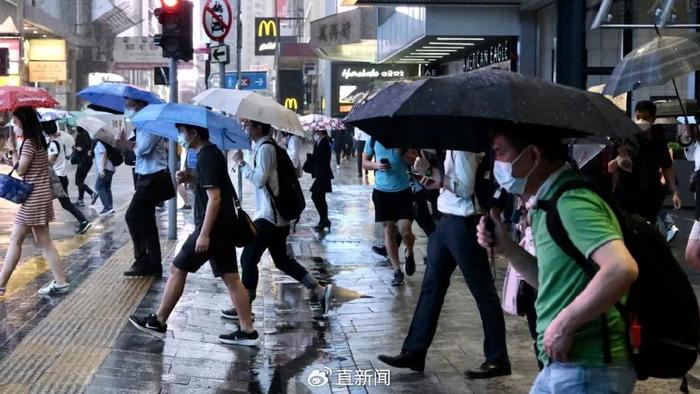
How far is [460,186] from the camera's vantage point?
6055 millimetres

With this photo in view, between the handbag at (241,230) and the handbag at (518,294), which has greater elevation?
the handbag at (518,294)

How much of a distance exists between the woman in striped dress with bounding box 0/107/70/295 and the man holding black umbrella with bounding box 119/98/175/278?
4.07 feet

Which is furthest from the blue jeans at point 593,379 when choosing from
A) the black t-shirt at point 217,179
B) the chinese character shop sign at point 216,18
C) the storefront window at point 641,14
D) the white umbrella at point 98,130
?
the chinese character shop sign at point 216,18

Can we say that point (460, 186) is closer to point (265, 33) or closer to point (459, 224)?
point (459, 224)

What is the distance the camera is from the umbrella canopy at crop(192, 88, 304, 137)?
25.0 feet

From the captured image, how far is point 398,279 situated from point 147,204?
2593 millimetres

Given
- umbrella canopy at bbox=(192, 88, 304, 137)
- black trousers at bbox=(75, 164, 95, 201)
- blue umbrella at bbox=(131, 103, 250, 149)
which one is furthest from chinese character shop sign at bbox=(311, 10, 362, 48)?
umbrella canopy at bbox=(192, 88, 304, 137)

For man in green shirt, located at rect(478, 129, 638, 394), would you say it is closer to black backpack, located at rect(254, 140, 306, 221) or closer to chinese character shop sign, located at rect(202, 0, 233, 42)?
black backpack, located at rect(254, 140, 306, 221)

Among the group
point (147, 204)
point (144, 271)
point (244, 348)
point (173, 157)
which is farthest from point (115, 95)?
point (244, 348)

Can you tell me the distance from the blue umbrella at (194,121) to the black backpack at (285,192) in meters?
0.39

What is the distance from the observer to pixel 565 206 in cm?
301

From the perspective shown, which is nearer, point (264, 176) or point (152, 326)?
point (152, 326)

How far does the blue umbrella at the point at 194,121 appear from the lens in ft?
23.2

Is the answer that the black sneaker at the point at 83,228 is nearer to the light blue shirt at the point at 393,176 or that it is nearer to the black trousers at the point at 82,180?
the black trousers at the point at 82,180
